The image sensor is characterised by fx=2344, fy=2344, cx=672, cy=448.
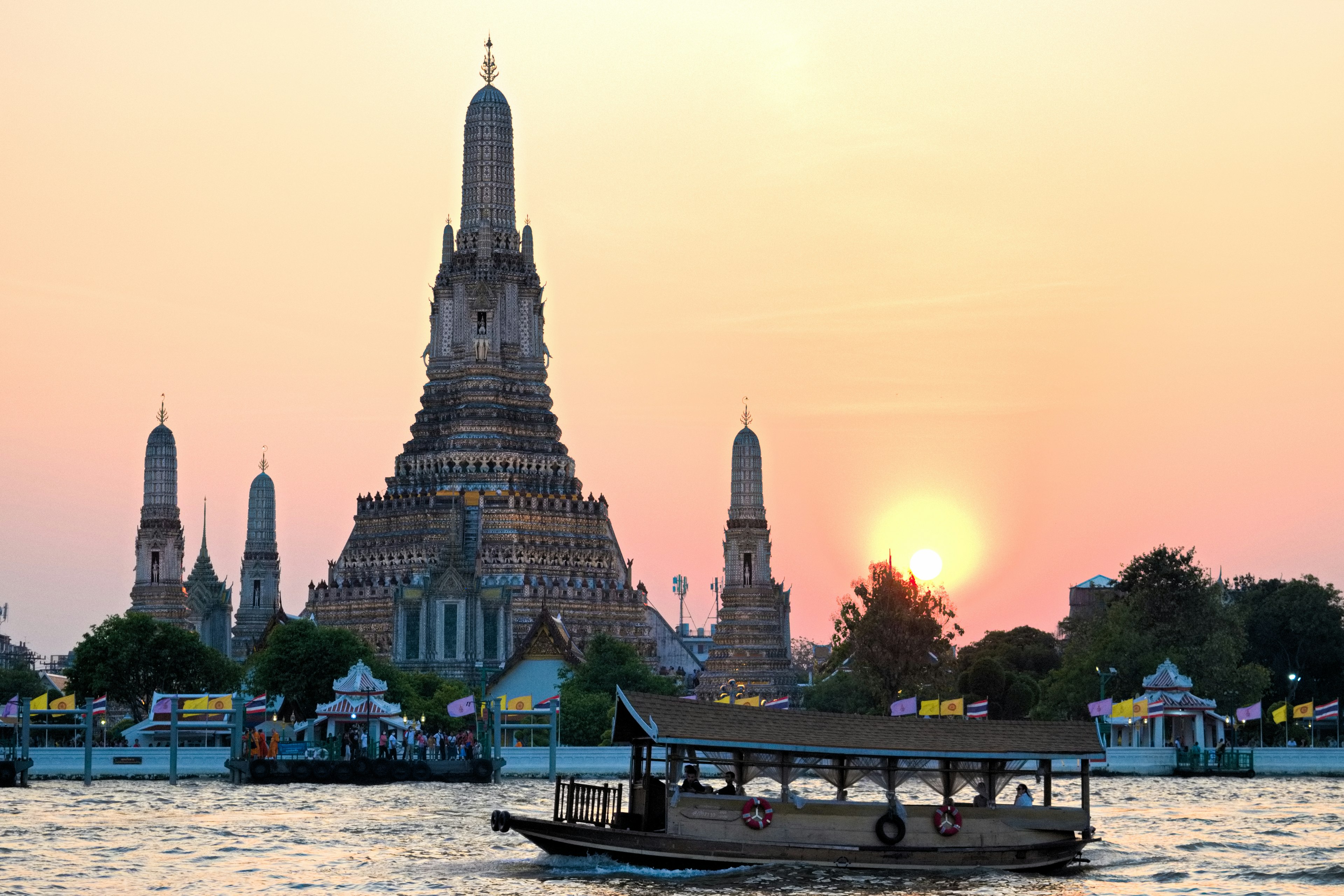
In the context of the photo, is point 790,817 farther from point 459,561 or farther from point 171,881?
point 459,561

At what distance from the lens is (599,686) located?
11112 cm

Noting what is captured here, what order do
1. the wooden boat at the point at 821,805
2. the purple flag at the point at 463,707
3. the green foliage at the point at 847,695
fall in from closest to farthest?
the wooden boat at the point at 821,805
the purple flag at the point at 463,707
the green foliage at the point at 847,695

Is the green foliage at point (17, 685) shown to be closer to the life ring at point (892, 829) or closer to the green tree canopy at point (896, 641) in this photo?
the green tree canopy at point (896, 641)

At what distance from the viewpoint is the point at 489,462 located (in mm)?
140000

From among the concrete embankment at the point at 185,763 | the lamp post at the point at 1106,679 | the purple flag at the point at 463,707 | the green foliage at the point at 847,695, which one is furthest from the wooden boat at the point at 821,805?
the green foliage at the point at 847,695

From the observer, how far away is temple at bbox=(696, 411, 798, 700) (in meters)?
137

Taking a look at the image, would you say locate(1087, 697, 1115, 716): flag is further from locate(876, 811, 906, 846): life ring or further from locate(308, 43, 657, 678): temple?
locate(876, 811, 906, 846): life ring

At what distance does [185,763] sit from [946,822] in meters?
45.0

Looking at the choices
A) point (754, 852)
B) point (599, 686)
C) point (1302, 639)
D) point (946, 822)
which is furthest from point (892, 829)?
point (1302, 639)

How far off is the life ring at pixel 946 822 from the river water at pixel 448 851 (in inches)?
34.7

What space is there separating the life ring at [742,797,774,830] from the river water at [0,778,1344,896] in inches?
46.3

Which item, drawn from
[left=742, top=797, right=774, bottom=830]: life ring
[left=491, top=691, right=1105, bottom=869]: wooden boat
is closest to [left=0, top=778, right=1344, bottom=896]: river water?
[left=491, top=691, right=1105, bottom=869]: wooden boat

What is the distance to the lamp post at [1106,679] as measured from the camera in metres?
103

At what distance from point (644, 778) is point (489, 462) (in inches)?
3684
